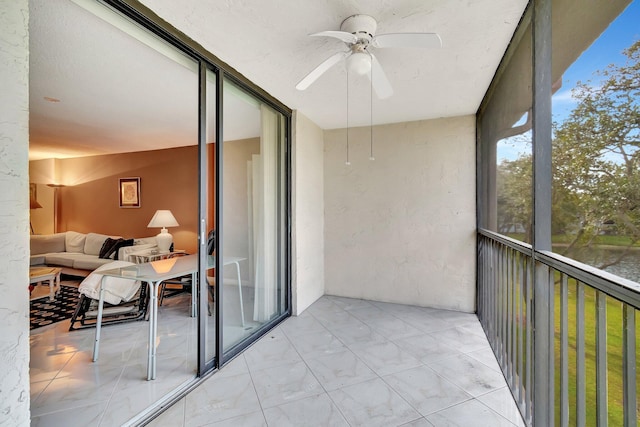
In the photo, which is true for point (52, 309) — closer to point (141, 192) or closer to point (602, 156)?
point (141, 192)

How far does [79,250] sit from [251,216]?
14.9 ft

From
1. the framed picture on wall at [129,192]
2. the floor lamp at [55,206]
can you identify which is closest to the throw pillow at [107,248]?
the framed picture on wall at [129,192]

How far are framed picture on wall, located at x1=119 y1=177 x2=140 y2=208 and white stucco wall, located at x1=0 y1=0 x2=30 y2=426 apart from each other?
4.86 meters

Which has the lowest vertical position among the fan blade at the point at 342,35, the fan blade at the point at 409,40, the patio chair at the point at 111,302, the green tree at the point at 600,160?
the patio chair at the point at 111,302

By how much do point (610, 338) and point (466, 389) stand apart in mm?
1160

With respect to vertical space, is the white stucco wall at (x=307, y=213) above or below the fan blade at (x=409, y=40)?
below

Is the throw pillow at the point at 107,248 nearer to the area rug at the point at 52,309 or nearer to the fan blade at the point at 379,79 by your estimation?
the area rug at the point at 52,309

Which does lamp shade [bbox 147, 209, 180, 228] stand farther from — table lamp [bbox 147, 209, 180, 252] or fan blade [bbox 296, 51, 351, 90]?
fan blade [bbox 296, 51, 351, 90]

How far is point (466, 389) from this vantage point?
75.9 inches

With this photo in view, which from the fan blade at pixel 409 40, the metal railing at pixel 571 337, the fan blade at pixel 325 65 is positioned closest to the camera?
the metal railing at pixel 571 337

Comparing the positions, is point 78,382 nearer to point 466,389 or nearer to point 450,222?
point 466,389

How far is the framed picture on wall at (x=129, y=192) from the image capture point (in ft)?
17.6

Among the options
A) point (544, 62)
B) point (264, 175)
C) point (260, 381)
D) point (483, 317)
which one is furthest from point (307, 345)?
point (544, 62)

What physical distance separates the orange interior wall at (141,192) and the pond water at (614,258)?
460 centimetres
